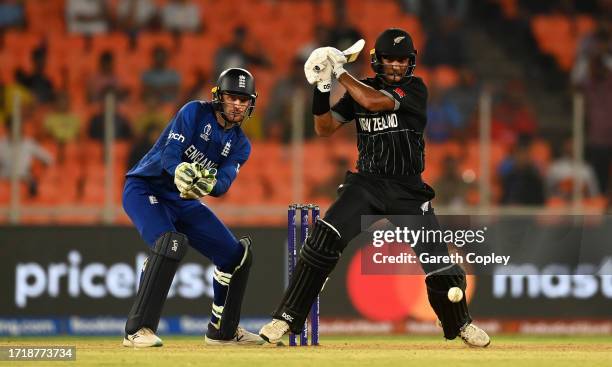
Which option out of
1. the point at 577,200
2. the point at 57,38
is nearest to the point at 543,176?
the point at 577,200

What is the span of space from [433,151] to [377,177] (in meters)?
5.13

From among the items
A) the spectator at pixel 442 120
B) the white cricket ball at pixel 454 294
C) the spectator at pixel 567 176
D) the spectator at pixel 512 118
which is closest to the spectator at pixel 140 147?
the spectator at pixel 442 120

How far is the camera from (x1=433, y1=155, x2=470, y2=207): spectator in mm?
12906

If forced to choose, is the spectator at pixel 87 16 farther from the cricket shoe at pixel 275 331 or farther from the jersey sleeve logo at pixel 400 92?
the cricket shoe at pixel 275 331

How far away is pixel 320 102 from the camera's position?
8.07 meters

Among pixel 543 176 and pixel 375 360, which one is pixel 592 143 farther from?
pixel 375 360

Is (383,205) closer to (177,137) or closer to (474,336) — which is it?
(474,336)

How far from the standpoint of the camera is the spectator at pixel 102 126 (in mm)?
12883

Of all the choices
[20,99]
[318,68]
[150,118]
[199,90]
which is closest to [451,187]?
[150,118]

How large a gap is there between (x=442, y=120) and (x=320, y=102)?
17.9ft

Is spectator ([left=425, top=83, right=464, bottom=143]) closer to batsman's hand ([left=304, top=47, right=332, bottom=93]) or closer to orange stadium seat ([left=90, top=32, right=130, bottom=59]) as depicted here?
orange stadium seat ([left=90, top=32, right=130, bottom=59])

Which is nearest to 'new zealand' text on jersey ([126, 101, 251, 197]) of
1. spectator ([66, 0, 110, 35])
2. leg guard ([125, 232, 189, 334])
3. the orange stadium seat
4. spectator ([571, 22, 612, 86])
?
leg guard ([125, 232, 189, 334])

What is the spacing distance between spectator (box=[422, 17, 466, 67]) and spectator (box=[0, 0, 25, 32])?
5.47 metres

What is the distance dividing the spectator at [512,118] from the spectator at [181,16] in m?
4.85
